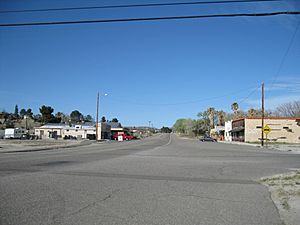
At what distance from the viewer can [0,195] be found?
8164mm

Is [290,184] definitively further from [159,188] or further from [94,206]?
[94,206]

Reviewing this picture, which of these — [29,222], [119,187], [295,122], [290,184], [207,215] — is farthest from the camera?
[295,122]

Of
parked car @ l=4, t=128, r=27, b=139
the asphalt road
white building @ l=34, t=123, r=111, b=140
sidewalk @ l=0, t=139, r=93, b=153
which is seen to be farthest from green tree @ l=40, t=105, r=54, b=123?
the asphalt road

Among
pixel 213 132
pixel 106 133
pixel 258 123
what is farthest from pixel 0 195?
pixel 213 132

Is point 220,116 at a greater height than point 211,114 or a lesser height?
lesser

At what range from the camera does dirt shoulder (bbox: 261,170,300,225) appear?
7.05 metres

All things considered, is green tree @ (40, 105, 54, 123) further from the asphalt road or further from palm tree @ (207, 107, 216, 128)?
the asphalt road

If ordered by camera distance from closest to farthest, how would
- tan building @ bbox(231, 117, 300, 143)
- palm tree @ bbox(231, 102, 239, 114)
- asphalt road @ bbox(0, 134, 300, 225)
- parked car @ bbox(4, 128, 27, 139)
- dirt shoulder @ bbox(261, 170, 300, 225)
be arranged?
asphalt road @ bbox(0, 134, 300, 225) → dirt shoulder @ bbox(261, 170, 300, 225) → tan building @ bbox(231, 117, 300, 143) → parked car @ bbox(4, 128, 27, 139) → palm tree @ bbox(231, 102, 239, 114)

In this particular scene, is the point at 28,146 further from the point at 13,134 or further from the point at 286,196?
the point at 13,134

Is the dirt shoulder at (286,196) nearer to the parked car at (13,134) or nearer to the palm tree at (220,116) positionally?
the parked car at (13,134)

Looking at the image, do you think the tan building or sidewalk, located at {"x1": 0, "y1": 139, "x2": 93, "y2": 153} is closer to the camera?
sidewalk, located at {"x1": 0, "y1": 139, "x2": 93, "y2": 153}

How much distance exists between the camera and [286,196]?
365 inches

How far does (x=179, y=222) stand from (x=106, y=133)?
94806mm

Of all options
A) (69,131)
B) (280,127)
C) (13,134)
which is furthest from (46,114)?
(280,127)
